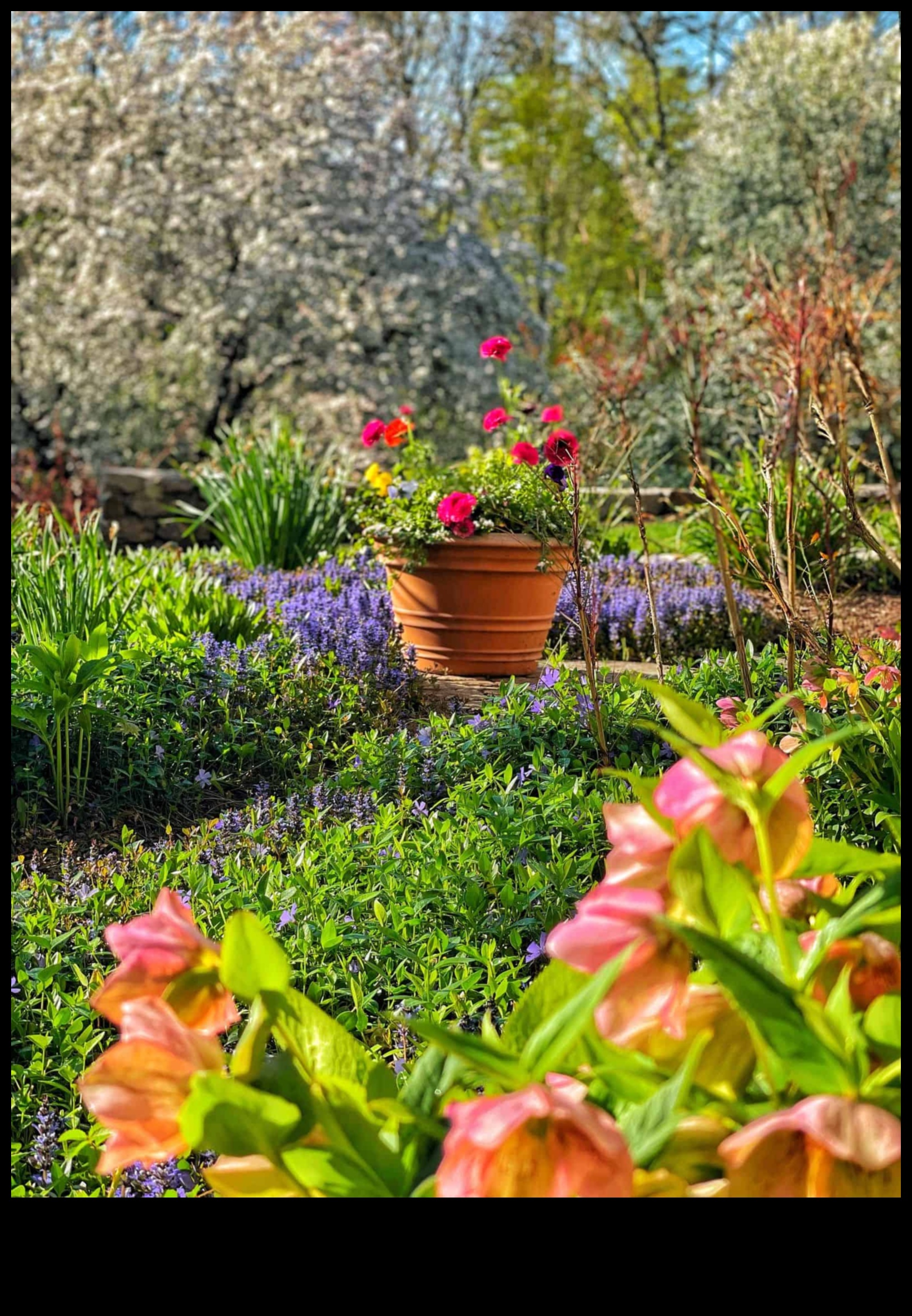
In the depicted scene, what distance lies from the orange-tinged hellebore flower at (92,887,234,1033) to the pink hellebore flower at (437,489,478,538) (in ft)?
10.9

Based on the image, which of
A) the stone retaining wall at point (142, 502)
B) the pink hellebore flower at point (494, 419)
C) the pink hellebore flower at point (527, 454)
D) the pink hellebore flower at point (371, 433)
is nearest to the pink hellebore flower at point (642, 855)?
the pink hellebore flower at point (527, 454)

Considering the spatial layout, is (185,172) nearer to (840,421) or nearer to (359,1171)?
(840,421)

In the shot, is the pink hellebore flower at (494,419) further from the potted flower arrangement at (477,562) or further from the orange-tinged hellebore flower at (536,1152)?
the orange-tinged hellebore flower at (536,1152)

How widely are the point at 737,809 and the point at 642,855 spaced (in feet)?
0.24

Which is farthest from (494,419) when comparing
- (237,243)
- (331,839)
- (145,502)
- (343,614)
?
(237,243)

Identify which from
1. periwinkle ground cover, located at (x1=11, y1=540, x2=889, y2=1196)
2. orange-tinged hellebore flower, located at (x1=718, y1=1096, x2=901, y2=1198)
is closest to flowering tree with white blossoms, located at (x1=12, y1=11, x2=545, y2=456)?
periwinkle ground cover, located at (x1=11, y1=540, x2=889, y2=1196)

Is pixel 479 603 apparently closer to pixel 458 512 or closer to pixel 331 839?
pixel 458 512

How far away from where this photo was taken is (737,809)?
0.79 m

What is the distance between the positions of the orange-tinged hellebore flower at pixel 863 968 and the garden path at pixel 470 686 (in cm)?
275

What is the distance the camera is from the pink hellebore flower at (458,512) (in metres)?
4.07

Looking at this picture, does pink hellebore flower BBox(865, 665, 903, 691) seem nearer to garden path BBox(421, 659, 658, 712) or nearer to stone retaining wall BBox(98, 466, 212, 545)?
garden path BBox(421, 659, 658, 712)

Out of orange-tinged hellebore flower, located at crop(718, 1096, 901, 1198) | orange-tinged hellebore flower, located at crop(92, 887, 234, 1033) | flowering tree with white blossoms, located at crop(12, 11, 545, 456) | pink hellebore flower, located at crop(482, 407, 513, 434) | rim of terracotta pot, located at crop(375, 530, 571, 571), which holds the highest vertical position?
flowering tree with white blossoms, located at crop(12, 11, 545, 456)

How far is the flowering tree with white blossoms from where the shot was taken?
10328 millimetres

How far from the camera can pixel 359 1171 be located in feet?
2.45
